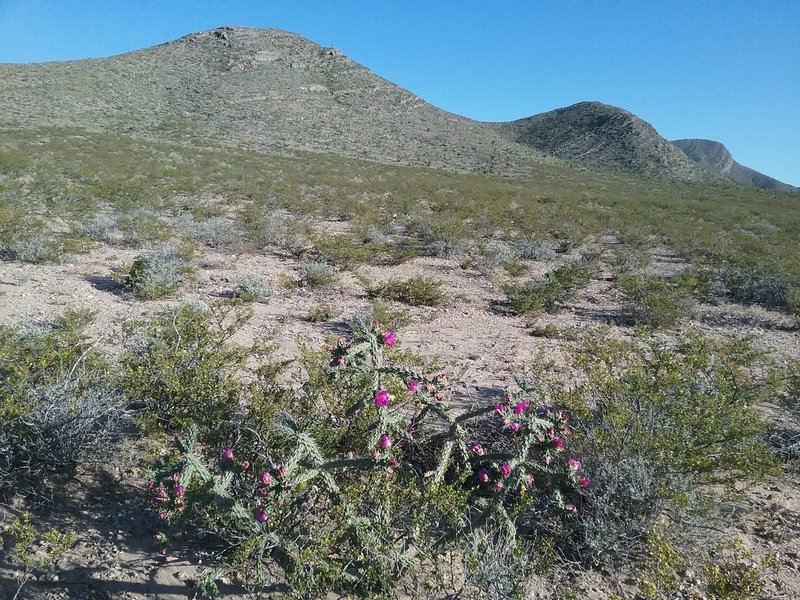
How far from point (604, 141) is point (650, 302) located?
2507 inches

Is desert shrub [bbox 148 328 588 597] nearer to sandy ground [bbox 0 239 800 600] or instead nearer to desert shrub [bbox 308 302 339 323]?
sandy ground [bbox 0 239 800 600]

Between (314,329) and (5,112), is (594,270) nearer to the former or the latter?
(314,329)

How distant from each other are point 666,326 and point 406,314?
3.92m

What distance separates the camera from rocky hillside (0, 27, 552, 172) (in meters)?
40.4

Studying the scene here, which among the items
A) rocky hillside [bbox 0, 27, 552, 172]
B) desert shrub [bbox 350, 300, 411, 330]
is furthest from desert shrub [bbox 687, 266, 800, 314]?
rocky hillside [bbox 0, 27, 552, 172]

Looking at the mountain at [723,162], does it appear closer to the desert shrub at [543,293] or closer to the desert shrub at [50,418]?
the desert shrub at [543,293]

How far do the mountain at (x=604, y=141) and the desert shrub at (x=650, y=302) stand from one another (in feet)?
173

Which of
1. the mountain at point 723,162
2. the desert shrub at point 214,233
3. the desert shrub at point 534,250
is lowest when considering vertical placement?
the desert shrub at point 214,233

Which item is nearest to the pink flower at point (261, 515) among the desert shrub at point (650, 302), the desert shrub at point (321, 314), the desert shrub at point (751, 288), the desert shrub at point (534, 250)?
the desert shrub at point (321, 314)

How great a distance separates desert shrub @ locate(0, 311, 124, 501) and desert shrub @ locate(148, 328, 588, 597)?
750mm

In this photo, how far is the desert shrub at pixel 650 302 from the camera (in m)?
7.38

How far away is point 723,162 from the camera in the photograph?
4375 inches

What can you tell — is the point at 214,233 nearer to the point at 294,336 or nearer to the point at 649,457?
the point at 294,336

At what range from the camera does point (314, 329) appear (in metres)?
Result: 6.55
